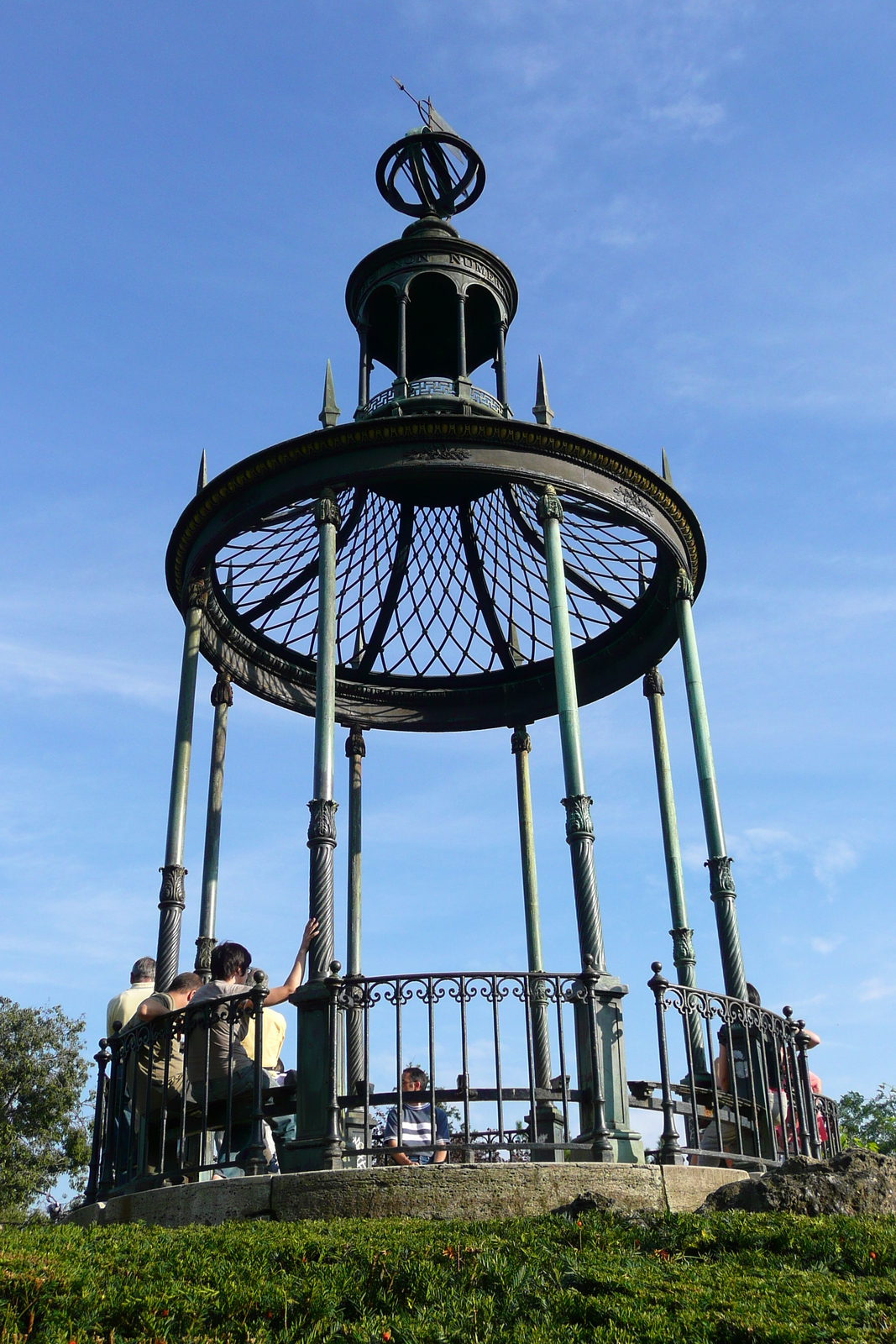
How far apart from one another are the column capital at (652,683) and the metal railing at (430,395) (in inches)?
167

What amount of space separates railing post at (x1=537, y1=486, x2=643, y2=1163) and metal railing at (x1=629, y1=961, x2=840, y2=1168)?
12.8 inches

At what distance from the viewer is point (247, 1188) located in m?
9.69

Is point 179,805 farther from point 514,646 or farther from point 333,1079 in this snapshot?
point 514,646

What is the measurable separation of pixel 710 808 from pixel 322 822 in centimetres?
470

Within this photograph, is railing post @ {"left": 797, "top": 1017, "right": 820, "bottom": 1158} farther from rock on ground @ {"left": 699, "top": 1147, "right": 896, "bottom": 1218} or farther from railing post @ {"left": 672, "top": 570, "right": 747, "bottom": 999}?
rock on ground @ {"left": 699, "top": 1147, "right": 896, "bottom": 1218}

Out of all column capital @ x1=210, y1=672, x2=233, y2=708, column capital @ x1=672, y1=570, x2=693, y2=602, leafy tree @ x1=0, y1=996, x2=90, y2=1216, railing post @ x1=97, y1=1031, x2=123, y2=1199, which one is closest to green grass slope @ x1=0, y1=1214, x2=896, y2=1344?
railing post @ x1=97, y1=1031, x2=123, y2=1199

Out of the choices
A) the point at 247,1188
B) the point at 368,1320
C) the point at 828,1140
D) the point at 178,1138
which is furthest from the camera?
the point at 828,1140

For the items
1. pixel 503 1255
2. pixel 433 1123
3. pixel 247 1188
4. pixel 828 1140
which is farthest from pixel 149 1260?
pixel 828 1140

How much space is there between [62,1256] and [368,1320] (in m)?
1.87

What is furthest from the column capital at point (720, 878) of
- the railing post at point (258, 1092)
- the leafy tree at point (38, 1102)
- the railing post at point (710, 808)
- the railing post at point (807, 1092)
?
the leafy tree at point (38, 1102)

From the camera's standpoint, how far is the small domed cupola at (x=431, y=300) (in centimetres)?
1622

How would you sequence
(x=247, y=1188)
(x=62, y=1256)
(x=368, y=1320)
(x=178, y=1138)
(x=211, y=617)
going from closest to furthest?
(x=368, y=1320), (x=62, y=1256), (x=247, y=1188), (x=178, y=1138), (x=211, y=617)

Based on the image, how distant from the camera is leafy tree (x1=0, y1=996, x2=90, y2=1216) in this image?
36.0 meters

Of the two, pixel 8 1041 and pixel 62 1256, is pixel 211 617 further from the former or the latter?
pixel 8 1041
